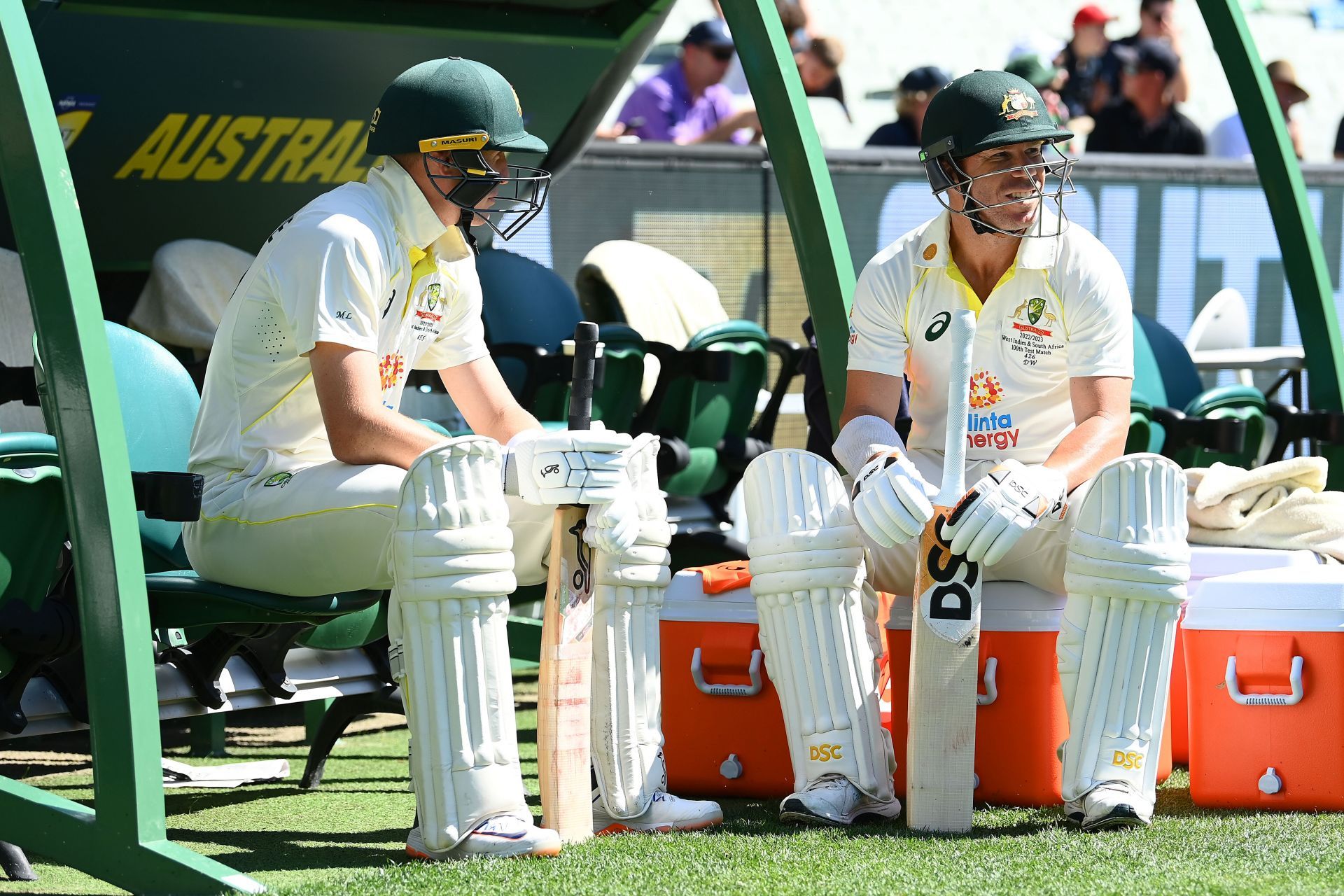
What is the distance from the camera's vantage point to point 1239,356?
7426 millimetres

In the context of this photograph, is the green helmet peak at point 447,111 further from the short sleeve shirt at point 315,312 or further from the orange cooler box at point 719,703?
the orange cooler box at point 719,703

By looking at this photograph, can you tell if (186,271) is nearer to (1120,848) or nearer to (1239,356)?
(1120,848)

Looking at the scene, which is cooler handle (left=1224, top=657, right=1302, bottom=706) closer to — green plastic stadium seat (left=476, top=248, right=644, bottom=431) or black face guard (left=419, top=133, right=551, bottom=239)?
black face guard (left=419, top=133, right=551, bottom=239)

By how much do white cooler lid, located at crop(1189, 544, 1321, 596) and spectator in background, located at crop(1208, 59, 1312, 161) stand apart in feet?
18.0

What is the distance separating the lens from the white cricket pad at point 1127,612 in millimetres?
3430

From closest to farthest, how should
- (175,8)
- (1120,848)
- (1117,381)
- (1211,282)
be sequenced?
(1120,848) → (1117,381) → (175,8) → (1211,282)

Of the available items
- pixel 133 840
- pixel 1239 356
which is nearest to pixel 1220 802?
pixel 133 840

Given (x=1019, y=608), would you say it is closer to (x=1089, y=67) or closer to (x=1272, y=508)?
(x=1272, y=508)

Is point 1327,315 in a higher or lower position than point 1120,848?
→ higher

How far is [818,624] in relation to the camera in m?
3.61

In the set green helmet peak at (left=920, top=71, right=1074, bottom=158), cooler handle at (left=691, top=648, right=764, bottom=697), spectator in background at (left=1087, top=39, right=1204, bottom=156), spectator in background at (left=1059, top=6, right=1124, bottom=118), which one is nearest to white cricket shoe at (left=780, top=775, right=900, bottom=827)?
cooler handle at (left=691, top=648, right=764, bottom=697)

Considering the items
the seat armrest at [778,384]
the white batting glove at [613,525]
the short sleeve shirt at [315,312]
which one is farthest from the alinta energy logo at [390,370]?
the seat armrest at [778,384]

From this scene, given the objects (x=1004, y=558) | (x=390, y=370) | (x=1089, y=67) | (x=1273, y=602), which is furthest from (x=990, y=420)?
(x=1089, y=67)

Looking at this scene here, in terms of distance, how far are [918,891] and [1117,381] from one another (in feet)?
4.49
